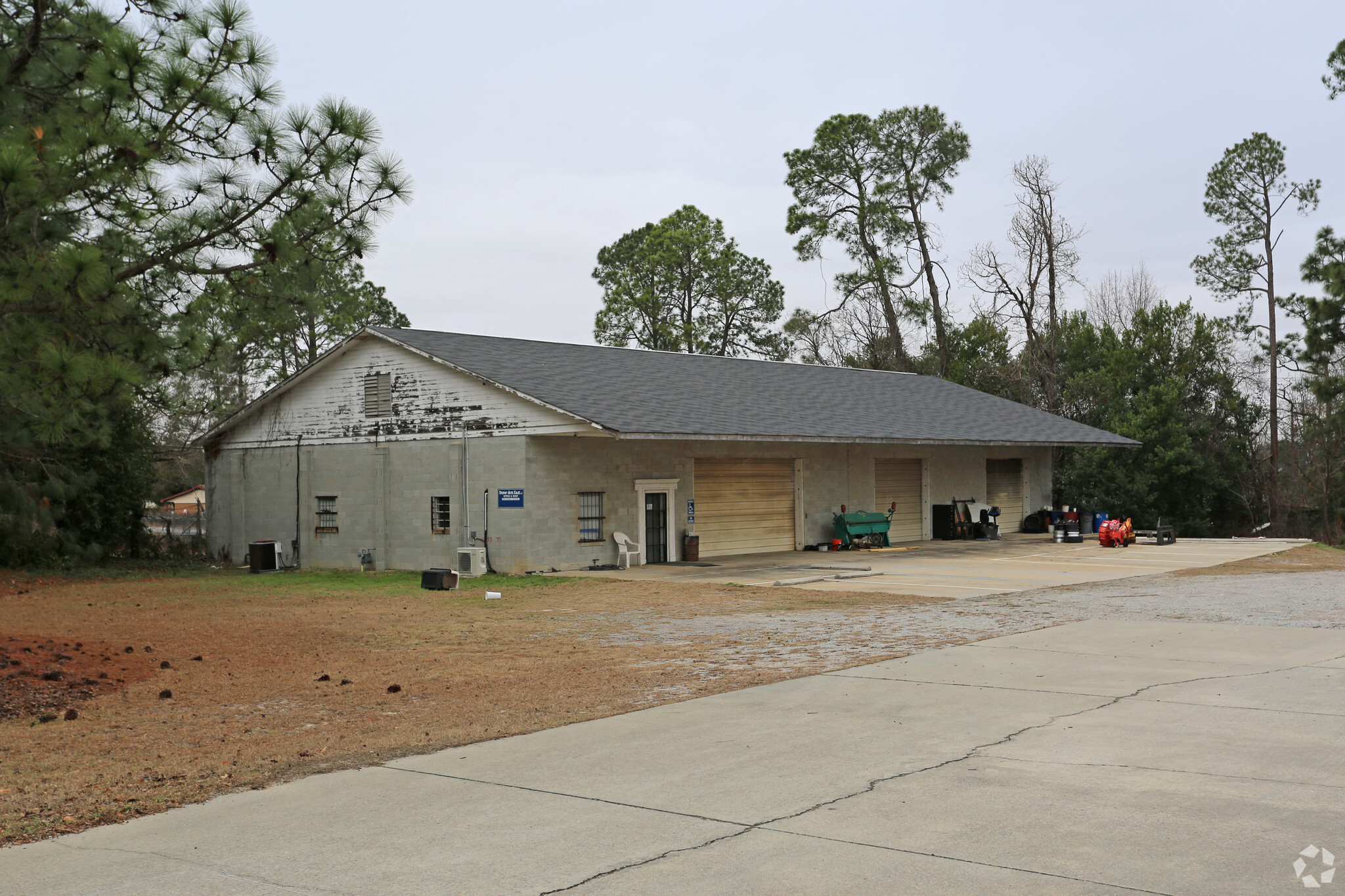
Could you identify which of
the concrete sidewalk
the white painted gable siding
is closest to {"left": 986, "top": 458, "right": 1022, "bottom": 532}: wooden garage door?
the white painted gable siding

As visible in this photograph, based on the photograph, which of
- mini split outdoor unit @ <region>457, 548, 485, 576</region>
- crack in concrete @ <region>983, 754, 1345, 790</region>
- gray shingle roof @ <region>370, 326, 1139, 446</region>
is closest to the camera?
crack in concrete @ <region>983, 754, 1345, 790</region>

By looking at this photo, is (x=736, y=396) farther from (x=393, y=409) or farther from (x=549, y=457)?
(x=393, y=409)

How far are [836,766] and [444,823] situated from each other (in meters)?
2.50

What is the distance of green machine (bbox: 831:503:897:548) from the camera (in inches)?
1193

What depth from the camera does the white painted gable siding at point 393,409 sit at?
24.5 metres

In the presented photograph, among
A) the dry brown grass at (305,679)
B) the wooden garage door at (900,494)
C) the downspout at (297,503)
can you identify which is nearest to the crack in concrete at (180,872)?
the dry brown grass at (305,679)

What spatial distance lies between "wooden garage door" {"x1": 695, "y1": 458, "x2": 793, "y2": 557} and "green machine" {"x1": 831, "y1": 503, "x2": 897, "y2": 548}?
1309 mm

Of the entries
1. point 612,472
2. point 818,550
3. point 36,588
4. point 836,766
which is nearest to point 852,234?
point 818,550

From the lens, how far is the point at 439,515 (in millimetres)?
26000

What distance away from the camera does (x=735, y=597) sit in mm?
19000

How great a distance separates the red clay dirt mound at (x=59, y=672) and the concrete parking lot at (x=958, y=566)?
1149 centimetres

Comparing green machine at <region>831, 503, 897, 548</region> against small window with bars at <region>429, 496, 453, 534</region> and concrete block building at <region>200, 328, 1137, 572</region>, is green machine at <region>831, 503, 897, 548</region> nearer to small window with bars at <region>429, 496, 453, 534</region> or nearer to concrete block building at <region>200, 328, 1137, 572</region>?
concrete block building at <region>200, 328, 1137, 572</region>

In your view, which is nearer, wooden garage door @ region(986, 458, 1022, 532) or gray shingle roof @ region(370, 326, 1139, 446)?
gray shingle roof @ region(370, 326, 1139, 446)

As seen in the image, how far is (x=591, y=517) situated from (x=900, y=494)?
474 inches
